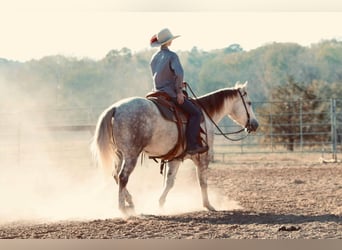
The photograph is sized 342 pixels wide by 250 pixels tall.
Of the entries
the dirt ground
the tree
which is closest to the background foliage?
the tree

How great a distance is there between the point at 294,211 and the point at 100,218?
5.84 feet

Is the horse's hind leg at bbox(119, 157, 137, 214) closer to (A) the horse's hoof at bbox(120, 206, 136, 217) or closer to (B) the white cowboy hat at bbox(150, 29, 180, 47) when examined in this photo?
(A) the horse's hoof at bbox(120, 206, 136, 217)

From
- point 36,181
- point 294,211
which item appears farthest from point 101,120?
point 36,181

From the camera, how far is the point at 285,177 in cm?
948

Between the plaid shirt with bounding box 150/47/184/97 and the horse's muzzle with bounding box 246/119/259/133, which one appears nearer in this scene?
the plaid shirt with bounding box 150/47/184/97

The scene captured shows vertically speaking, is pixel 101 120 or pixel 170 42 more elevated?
pixel 170 42

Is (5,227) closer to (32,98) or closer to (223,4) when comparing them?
(223,4)

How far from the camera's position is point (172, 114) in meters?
6.23

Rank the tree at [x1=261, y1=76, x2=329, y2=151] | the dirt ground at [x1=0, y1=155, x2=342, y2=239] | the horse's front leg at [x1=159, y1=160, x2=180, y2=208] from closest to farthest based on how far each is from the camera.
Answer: the dirt ground at [x1=0, y1=155, x2=342, y2=239] → the horse's front leg at [x1=159, y1=160, x2=180, y2=208] → the tree at [x1=261, y1=76, x2=329, y2=151]

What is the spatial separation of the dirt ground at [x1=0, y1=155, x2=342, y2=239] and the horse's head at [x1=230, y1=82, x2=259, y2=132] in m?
0.82

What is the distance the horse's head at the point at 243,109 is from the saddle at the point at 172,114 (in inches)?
41.3

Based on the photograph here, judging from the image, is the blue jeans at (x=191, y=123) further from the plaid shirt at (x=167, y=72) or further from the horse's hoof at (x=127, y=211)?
the horse's hoof at (x=127, y=211)

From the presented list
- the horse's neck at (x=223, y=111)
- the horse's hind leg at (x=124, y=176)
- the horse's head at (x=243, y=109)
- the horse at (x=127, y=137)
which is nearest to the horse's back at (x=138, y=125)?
the horse at (x=127, y=137)

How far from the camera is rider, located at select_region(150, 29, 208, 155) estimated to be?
6.24 metres
